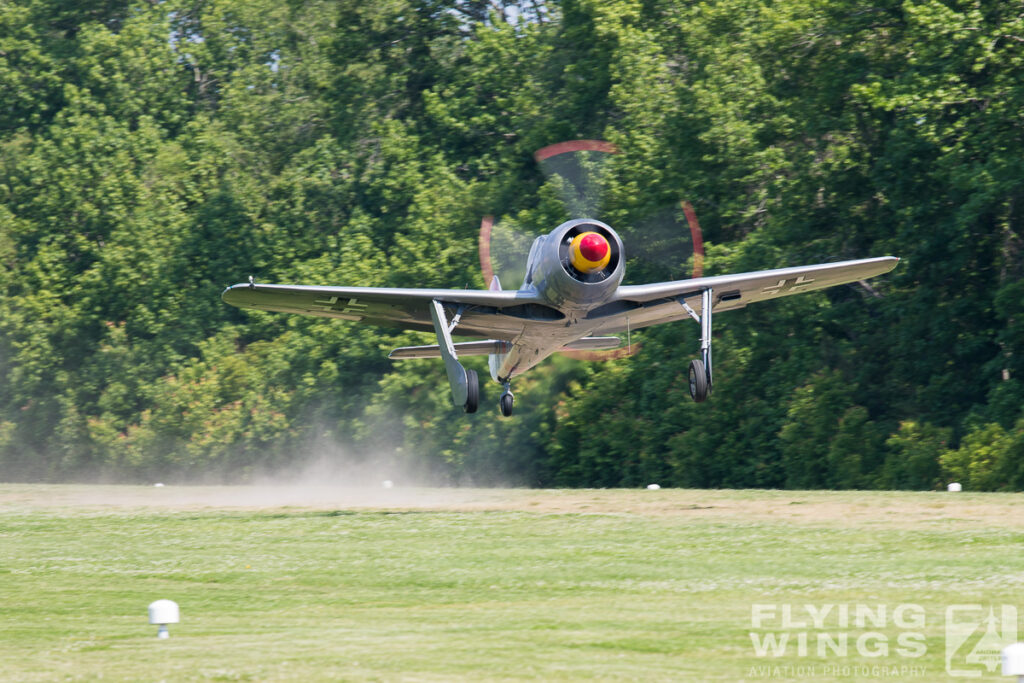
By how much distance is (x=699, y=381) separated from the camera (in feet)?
65.3

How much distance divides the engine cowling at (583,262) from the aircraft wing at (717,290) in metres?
1.03

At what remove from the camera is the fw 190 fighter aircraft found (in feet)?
62.0

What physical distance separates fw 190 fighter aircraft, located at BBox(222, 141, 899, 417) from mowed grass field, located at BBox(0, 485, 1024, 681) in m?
2.81

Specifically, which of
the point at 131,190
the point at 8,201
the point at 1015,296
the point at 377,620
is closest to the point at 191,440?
the point at 131,190

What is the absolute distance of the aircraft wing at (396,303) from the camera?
2000 centimetres

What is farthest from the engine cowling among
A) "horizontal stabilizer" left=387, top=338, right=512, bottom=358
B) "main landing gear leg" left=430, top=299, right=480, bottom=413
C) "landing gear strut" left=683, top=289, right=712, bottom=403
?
"horizontal stabilizer" left=387, top=338, right=512, bottom=358

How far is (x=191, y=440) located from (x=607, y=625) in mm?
41618

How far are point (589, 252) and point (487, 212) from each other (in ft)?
89.5

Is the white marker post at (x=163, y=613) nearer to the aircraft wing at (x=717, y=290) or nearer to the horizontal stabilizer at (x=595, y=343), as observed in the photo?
the aircraft wing at (x=717, y=290)

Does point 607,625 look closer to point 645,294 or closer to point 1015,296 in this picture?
point 645,294

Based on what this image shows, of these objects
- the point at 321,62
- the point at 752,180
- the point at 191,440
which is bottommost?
the point at 191,440

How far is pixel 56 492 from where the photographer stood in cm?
3108

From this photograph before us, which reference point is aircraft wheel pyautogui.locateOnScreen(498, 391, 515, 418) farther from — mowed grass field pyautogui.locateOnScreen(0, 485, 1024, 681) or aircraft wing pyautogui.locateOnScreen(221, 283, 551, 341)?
mowed grass field pyautogui.locateOnScreen(0, 485, 1024, 681)

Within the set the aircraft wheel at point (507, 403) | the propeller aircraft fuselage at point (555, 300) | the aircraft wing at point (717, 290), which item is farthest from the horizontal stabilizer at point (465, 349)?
the aircraft wing at point (717, 290)
